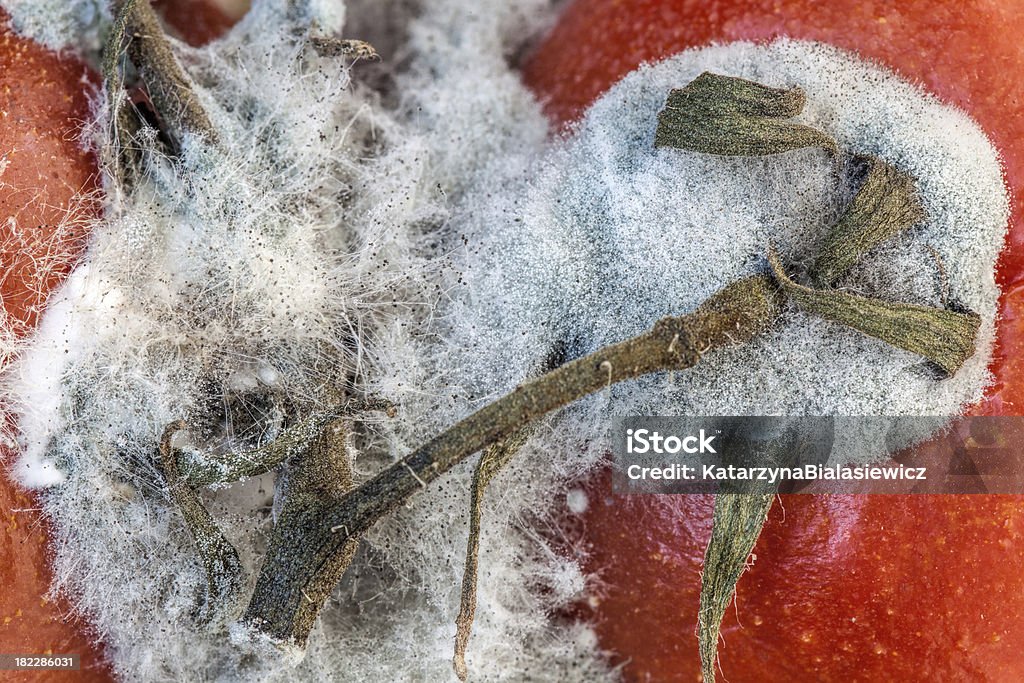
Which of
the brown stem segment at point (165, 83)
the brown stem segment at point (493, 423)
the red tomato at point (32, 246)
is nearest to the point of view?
the brown stem segment at point (493, 423)

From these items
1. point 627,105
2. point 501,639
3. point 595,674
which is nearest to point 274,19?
point 627,105

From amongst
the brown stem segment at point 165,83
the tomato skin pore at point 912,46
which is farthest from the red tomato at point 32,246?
the tomato skin pore at point 912,46

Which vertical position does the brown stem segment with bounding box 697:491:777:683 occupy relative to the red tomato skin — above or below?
above

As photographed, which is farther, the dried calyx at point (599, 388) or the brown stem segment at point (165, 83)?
the brown stem segment at point (165, 83)

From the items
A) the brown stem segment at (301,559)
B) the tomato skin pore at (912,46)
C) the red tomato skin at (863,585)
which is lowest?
the red tomato skin at (863,585)

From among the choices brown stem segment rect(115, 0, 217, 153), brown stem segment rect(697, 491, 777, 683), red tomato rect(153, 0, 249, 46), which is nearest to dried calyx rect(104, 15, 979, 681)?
brown stem segment rect(697, 491, 777, 683)

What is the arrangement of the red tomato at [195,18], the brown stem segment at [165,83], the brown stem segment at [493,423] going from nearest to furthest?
1. the brown stem segment at [493,423]
2. the brown stem segment at [165,83]
3. the red tomato at [195,18]

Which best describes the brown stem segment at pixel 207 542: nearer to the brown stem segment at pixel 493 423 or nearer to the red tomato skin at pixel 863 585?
the brown stem segment at pixel 493 423

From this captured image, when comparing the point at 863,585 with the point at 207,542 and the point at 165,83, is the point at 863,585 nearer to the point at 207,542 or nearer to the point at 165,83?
the point at 207,542

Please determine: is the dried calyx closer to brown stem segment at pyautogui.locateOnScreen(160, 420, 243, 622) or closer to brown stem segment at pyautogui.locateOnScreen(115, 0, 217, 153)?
brown stem segment at pyautogui.locateOnScreen(160, 420, 243, 622)
